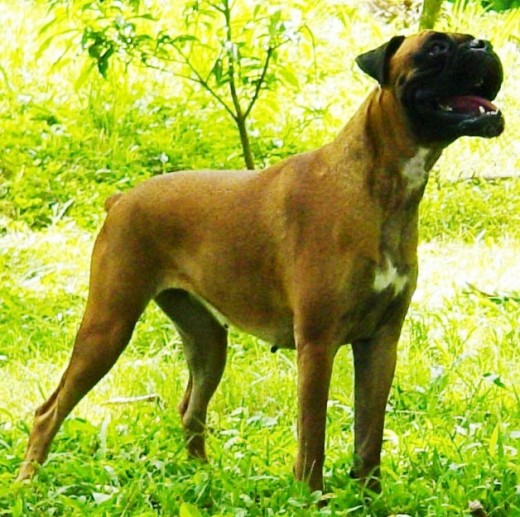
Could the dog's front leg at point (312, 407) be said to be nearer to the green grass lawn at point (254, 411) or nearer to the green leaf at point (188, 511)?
the green grass lawn at point (254, 411)

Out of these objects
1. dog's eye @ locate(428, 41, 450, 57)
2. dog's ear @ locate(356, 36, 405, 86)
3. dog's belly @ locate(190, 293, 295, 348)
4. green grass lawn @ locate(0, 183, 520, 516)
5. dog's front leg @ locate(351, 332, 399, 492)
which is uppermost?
dog's eye @ locate(428, 41, 450, 57)

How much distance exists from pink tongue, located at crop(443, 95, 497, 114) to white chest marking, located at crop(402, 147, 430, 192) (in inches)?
7.5

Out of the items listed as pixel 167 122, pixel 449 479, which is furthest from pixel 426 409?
pixel 167 122

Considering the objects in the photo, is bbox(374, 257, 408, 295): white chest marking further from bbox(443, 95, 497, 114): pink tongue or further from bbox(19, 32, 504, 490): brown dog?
bbox(443, 95, 497, 114): pink tongue

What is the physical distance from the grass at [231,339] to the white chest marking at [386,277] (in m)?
0.79

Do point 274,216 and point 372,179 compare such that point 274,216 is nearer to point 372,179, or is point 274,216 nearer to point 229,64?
point 372,179

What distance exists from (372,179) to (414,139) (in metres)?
0.21

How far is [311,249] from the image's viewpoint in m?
4.59

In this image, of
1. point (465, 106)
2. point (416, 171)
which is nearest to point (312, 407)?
point (416, 171)

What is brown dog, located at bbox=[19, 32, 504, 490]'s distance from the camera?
4.40m

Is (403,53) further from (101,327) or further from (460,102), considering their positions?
(101,327)

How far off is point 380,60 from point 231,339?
2760mm

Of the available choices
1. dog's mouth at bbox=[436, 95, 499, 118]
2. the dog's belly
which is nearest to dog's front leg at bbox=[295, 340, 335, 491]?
the dog's belly

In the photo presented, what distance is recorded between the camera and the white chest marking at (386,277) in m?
4.51
